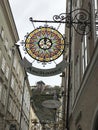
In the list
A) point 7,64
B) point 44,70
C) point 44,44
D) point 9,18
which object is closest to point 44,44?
point 44,44

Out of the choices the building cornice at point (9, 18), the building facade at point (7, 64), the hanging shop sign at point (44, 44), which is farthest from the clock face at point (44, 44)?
the building cornice at point (9, 18)

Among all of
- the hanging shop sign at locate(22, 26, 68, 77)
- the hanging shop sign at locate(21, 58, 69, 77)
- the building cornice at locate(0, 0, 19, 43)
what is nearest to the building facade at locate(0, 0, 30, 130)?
the building cornice at locate(0, 0, 19, 43)

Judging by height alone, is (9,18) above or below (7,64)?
above

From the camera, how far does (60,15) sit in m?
9.20

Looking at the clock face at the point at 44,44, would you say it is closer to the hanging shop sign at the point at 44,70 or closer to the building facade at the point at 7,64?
the hanging shop sign at the point at 44,70

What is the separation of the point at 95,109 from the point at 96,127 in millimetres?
620

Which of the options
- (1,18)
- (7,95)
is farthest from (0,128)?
(1,18)

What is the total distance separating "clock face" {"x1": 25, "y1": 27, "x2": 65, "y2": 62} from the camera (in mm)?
8875

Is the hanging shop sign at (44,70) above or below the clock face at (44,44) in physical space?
below

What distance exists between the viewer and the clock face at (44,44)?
8.88 m

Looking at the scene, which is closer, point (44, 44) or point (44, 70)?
point (44, 70)

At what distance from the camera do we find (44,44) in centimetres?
899

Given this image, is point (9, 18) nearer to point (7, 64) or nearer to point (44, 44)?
point (7, 64)

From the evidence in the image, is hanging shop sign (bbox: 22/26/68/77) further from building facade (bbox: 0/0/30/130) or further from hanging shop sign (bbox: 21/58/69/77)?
building facade (bbox: 0/0/30/130)
